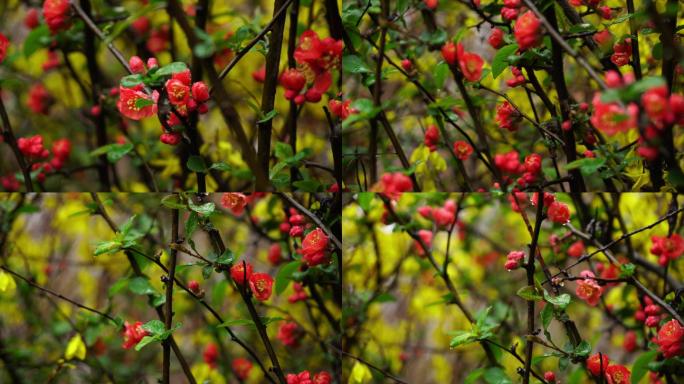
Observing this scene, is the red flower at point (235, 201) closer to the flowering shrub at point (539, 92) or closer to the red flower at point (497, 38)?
the flowering shrub at point (539, 92)

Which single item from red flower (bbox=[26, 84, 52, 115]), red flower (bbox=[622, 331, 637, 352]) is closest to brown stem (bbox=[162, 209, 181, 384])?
red flower (bbox=[622, 331, 637, 352])

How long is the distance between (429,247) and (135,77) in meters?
0.70

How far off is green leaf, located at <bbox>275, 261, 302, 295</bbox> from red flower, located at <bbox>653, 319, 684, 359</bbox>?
63 centimetres

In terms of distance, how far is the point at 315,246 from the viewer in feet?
4.13

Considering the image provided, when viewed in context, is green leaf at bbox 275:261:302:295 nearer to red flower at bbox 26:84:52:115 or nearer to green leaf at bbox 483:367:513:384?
green leaf at bbox 483:367:513:384

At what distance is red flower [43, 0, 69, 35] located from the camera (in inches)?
51.6

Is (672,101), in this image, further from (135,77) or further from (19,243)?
(19,243)

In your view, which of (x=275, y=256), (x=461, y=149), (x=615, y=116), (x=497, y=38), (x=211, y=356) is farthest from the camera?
(x=211, y=356)

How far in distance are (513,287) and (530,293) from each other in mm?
871

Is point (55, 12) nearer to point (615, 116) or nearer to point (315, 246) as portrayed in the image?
point (315, 246)

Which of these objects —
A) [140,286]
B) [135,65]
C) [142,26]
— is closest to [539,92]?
[135,65]

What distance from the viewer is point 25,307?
1.89 metres

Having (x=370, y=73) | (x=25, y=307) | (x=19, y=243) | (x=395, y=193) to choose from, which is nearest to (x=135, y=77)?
(x=370, y=73)

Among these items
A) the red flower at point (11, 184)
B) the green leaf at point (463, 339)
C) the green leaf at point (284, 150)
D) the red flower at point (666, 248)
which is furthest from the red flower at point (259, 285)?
the red flower at point (11, 184)
